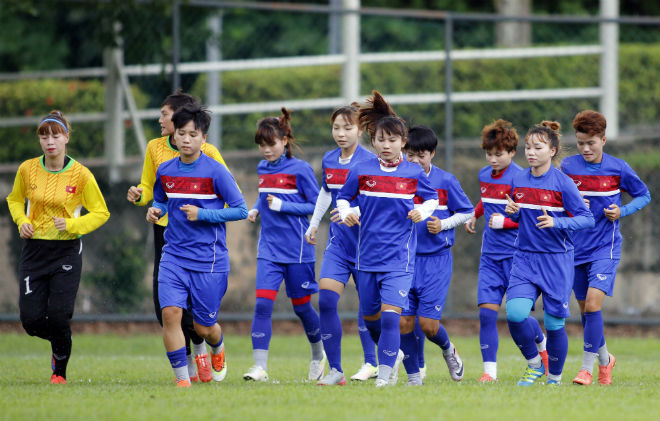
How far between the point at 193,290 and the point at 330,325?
1179 millimetres

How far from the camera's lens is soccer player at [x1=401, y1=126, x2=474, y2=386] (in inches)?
338

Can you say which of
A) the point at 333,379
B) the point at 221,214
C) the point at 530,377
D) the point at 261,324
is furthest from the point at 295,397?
the point at 530,377

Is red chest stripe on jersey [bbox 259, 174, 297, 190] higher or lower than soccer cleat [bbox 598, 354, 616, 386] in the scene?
higher

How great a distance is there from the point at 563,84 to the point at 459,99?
2.00m

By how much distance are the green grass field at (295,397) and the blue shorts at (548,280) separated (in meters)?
0.64

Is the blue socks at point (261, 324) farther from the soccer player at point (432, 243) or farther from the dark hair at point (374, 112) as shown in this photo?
the dark hair at point (374, 112)

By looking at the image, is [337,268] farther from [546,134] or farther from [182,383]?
[546,134]

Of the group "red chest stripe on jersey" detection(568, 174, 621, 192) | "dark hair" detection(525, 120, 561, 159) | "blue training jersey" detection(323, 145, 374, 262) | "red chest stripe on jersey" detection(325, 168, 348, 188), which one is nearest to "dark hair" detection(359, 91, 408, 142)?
"blue training jersey" detection(323, 145, 374, 262)

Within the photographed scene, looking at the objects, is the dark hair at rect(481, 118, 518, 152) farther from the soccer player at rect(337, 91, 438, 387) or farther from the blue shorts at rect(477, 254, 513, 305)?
the soccer player at rect(337, 91, 438, 387)

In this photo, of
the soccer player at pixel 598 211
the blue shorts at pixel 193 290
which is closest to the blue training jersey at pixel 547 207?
the soccer player at pixel 598 211

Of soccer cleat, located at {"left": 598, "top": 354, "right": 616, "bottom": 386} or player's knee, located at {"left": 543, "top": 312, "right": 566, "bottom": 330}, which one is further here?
soccer cleat, located at {"left": 598, "top": 354, "right": 616, "bottom": 386}

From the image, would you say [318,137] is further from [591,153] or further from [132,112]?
[591,153]

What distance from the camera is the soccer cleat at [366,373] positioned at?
8.69 m

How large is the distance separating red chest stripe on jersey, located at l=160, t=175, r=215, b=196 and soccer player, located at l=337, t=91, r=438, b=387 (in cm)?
100
